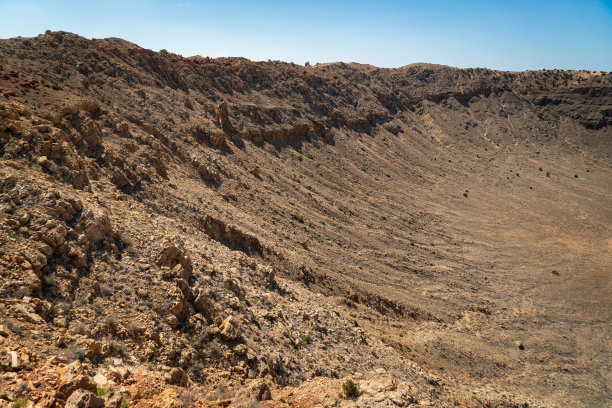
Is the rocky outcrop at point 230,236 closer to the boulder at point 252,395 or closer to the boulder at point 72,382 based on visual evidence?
the boulder at point 252,395

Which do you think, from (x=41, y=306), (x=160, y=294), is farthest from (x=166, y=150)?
(x=41, y=306)

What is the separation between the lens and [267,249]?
20.8 metres

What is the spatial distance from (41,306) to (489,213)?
159 feet

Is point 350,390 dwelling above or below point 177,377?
below

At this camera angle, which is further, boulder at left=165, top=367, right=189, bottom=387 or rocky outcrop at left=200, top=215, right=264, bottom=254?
rocky outcrop at left=200, top=215, right=264, bottom=254

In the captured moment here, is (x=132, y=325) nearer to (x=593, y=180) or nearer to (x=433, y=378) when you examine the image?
(x=433, y=378)

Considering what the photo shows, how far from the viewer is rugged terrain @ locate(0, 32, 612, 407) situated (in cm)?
868

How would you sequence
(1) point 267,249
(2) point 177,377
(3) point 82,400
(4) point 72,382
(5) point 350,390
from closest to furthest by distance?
1. (3) point 82,400
2. (4) point 72,382
3. (2) point 177,377
4. (5) point 350,390
5. (1) point 267,249

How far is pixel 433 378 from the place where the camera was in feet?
54.3

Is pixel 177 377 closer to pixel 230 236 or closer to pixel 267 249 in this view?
pixel 230 236

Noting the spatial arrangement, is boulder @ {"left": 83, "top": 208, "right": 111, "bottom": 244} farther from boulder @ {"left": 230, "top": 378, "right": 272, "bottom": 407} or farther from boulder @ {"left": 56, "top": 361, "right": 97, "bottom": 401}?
boulder @ {"left": 230, "top": 378, "right": 272, "bottom": 407}

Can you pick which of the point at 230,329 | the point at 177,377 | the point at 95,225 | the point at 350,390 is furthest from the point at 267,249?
the point at 177,377

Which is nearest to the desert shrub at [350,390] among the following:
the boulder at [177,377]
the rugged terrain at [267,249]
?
the rugged terrain at [267,249]

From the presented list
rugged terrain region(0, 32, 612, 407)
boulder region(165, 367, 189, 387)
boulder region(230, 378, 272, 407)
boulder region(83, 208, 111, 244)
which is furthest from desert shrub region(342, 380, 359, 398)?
boulder region(83, 208, 111, 244)
